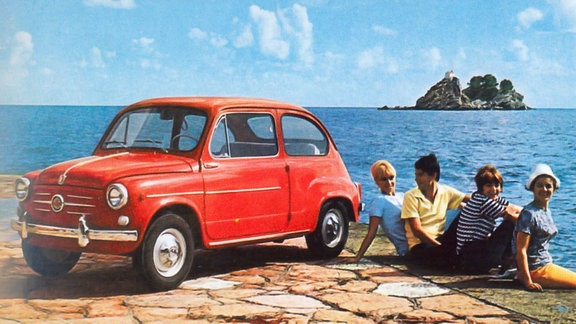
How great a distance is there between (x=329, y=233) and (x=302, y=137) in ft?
3.31

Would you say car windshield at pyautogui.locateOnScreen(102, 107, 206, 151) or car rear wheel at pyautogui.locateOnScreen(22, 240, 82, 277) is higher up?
car windshield at pyautogui.locateOnScreen(102, 107, 206, 151)

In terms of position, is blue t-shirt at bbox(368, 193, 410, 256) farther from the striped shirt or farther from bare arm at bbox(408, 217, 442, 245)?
the striped shirt

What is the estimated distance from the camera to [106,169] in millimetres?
6781

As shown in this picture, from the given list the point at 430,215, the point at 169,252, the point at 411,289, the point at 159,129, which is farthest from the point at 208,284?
the point at 430,215

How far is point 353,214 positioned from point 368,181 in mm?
29505

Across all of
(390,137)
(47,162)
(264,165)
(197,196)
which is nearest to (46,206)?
(197,196)

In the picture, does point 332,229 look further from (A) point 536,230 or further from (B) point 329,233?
(A) point 536,230

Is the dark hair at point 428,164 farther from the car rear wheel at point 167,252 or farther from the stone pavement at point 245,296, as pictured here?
the car rear wheel at point 167,252

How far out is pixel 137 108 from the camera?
25.8 ft

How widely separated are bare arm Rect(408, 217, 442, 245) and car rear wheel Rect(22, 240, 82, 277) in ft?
10.0

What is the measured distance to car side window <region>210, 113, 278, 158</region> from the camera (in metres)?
7.55

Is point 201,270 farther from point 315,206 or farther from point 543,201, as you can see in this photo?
point 543,201

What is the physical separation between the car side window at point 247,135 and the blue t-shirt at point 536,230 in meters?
2.38

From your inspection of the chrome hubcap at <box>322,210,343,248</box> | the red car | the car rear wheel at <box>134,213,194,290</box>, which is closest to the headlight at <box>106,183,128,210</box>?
the red car
